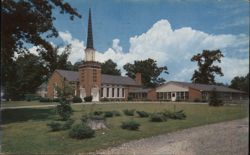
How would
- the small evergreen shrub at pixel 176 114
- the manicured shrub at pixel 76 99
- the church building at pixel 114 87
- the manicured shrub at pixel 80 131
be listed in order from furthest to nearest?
the small evergreen shrub at pixel 176 114, the manicured shrub at pixel 80 131, the manicured shrub at pixel 76 99, the church building at pixel 114 87

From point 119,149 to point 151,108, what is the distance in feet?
4.09

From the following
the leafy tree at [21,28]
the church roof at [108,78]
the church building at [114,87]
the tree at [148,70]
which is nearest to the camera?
the leafy tree at [21,28]

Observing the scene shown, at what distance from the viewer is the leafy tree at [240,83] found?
16.4 feet

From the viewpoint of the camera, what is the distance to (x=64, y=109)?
5.36 meters

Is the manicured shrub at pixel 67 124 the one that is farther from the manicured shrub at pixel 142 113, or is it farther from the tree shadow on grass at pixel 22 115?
the manicured shrub at pixel 142 113

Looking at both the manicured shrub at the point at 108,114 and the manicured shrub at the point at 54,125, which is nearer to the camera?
the manicured shrub at the point at 54,125

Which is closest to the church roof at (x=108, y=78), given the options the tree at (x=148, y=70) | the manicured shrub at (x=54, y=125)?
the tree at (x=148, y=70)

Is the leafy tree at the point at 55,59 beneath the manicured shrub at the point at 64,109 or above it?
above

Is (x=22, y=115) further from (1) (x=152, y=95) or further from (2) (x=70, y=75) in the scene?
(1) (x=152, y=95)

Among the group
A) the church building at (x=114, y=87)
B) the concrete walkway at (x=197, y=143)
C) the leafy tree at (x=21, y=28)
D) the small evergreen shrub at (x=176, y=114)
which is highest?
the leafy tree at (x=21, y=28)

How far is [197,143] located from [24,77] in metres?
3.71

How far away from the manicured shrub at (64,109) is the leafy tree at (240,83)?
9.55 feet

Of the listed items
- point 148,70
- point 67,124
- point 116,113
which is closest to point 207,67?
point 148,70

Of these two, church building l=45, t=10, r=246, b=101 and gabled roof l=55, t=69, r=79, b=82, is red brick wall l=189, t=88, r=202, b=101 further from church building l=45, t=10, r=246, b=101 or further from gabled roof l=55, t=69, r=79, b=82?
gabled roof l=55, t=69, r=79, b=82
